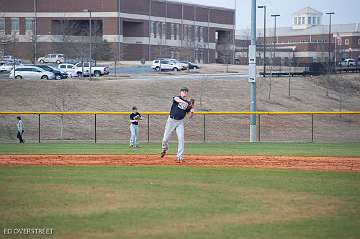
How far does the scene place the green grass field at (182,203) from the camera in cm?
1021

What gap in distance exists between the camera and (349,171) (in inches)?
659

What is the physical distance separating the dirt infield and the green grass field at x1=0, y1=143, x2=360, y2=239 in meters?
1.74

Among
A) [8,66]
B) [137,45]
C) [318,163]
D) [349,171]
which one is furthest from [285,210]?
[137,45]

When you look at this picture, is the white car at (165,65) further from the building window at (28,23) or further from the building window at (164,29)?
the building window at (28,23)

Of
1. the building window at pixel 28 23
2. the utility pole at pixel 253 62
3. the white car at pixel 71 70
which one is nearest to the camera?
the utility pole at pixel 253 62

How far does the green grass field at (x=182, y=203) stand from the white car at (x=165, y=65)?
6544 cm

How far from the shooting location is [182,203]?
1202cm

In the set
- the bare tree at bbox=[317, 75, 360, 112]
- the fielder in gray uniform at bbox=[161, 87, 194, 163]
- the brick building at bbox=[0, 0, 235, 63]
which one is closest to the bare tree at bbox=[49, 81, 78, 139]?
the bare tree at bbox=[317, 75, 360, 112]

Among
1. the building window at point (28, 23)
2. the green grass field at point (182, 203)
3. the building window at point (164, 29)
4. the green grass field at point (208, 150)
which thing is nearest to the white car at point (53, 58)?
the building window at point (28, 23)

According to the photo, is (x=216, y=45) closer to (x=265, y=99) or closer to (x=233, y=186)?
(x=265, y=99)

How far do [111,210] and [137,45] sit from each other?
289 ft

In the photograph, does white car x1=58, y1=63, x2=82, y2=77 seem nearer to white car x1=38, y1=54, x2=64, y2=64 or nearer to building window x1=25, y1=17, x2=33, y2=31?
Answer: white car x1=38, y1=54, x2=64, y2=64

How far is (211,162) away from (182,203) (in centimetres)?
692

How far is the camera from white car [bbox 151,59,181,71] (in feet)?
267
